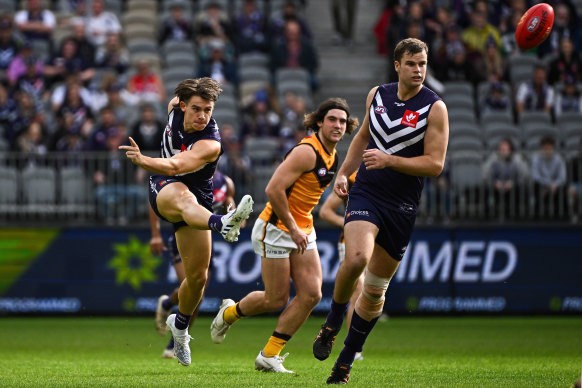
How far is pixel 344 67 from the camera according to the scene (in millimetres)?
22812

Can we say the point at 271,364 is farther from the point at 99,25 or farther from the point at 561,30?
the point at 561,30

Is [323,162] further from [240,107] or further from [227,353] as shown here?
[240,107]

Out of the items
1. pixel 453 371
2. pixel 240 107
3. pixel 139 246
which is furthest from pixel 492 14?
pixel 453 371

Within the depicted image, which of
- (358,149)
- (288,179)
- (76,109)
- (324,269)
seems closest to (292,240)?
(288,179)

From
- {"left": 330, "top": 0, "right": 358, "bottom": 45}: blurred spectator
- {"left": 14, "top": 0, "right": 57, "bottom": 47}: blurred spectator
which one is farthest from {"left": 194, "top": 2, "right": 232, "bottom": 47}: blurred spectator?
{"left": 14, "top": 0, "right": 57, "bottom": 47}: blurred spectator

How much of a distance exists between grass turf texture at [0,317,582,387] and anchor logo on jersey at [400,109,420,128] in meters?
2.23

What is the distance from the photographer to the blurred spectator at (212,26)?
69.5 feet

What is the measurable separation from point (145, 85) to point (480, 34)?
7.34 m

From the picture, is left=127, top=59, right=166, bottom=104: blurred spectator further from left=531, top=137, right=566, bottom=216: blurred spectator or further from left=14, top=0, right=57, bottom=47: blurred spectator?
left=531, top=137, right=566, bottom=216: blurred spectator

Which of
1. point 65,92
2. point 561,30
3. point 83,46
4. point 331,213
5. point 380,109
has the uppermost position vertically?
point 561,30

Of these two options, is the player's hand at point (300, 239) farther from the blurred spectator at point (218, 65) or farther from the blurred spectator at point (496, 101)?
the blurred spectator at point (496, 101)

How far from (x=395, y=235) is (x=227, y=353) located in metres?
4.45

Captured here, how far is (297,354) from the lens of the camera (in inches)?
483

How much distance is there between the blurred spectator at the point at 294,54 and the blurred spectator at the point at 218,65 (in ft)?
3.08
